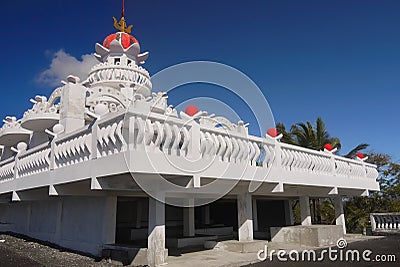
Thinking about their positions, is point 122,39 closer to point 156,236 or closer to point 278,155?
point 278,155

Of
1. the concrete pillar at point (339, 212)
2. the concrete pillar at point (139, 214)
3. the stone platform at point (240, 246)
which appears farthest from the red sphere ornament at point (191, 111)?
the concrete pillar at point (339, 212)

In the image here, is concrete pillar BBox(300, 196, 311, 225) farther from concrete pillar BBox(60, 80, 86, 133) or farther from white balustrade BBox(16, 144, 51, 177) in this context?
white balustrade BBox(16, 144, 51, 177)

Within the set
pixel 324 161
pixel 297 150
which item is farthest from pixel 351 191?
pixel 297 150

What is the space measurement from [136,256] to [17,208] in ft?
31.9

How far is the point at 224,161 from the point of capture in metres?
7.54

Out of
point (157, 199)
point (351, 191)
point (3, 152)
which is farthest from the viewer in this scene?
point (3, 152)

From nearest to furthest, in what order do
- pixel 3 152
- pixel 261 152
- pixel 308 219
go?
pixel 261 152 < pixel 308 219 < pixel 3 152

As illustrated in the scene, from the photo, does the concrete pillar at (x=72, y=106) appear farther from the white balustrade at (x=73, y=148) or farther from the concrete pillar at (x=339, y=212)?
the concrete pillar at (x=339, y=212)

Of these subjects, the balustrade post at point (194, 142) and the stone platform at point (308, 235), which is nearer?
the balustrade post at point (194, 142)

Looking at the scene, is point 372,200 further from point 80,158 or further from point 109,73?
point 80,158

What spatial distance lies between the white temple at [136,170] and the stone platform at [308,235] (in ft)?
0.40

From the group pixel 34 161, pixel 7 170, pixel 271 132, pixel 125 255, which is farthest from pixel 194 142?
pixel 7 170

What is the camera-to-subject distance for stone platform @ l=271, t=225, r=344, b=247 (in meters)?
10.6

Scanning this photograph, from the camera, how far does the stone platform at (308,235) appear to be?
34.7ft
